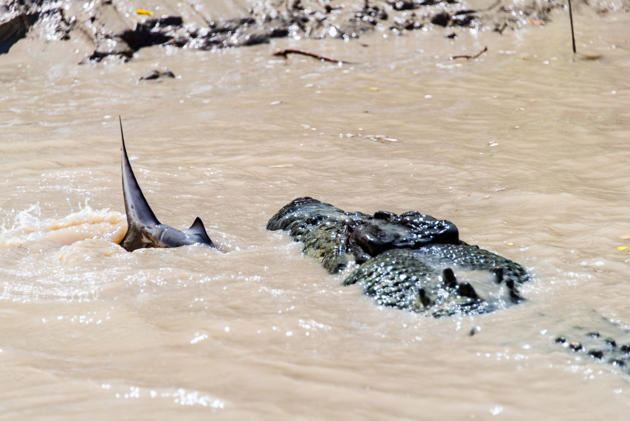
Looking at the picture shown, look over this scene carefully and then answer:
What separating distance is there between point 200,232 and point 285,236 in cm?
49

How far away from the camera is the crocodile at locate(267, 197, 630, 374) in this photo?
2.51 meters

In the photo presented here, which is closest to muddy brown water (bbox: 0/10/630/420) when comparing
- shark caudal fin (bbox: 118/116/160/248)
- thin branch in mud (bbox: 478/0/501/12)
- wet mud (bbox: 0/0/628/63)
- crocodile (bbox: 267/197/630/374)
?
crocodile (bbox: 267/197/630/374)

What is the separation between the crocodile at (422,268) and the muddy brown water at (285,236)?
0.08 m

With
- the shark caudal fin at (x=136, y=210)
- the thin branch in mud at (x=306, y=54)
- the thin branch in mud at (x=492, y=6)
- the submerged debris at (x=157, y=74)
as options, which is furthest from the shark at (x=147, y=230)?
the thin branch in mud at (x=492, y=6)

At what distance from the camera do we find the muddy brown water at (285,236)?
2.12 meters

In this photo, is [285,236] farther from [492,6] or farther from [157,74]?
[492,6]

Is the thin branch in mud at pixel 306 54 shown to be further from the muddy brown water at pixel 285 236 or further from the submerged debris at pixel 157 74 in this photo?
the submerged debris at pixel 157 74

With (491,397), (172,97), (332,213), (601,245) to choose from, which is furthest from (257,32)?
(491,397)

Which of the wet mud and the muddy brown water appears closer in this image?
the muddy brown water

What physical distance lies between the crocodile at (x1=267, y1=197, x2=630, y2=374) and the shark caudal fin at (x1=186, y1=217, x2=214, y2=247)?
18.9 inches

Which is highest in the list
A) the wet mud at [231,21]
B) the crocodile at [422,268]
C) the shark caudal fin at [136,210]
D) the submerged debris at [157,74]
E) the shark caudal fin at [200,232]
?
the wet mud at [231,21]

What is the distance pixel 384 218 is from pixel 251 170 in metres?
2.07

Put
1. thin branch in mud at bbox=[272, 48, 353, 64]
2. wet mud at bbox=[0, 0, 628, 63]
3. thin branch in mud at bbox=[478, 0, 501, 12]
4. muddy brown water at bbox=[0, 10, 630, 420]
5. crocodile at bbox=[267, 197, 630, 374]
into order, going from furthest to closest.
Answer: thin branch in mud at bbox=[478, 0, 501, 12]
wet mud at bbox=[0, 0, 628, 63]
thin branch in mud at bbox=[272, 48, 353, 64]
crocodile at bbox=[267, 197, 630, 374]
muddy brown water at bbox=[0, 10, 630, 420]

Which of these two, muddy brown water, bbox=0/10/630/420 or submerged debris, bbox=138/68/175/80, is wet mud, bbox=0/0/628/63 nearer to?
muddy brown water, bbox=0/10/630/420
